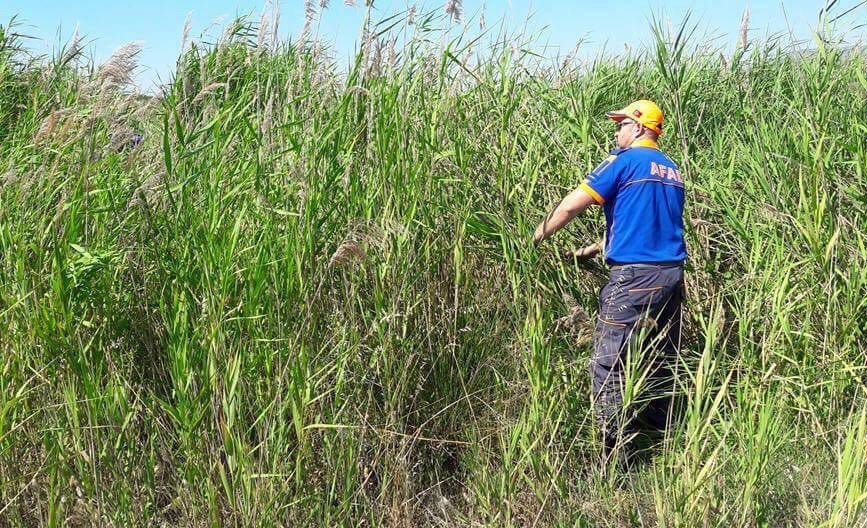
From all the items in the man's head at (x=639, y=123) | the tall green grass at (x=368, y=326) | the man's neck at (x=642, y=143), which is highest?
→ the man's head at (x=639, y=123)

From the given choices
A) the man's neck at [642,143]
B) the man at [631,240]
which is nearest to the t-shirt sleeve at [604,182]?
the man at [631,240]

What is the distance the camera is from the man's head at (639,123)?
3.68 metres

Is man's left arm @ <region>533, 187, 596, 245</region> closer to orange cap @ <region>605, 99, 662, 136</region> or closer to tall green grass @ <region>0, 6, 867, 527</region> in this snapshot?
tall green grass @ <region>0, 6, 867, 527</region>

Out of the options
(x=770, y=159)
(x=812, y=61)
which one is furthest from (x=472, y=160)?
(x=812, y=61)

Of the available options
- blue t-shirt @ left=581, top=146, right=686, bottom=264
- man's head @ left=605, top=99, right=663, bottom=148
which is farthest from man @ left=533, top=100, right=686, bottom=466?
man's head @ left=605, top=99, right=663, bottom=148

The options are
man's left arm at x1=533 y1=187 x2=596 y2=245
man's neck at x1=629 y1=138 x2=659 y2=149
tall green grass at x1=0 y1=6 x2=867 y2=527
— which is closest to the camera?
tall green grass at x1=0 y1=6 x2=867 y2=527

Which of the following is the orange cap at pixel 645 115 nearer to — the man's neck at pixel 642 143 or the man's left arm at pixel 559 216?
the man's neck at pixel 642 143

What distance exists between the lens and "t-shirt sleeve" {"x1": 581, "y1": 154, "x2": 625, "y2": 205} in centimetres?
346

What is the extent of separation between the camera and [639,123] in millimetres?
3676

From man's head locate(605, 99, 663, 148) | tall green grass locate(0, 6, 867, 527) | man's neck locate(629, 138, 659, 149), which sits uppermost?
man's head locate(605, 99, 663, 148)

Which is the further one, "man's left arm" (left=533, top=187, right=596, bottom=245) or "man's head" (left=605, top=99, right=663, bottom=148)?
"man's head" (left=605, top=99, right=663, bottom=148)

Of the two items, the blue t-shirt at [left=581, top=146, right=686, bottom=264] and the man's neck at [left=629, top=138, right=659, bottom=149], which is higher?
the man's neck at [left=629, top=138, right=659, bottom=149]

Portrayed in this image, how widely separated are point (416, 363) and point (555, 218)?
86 cm

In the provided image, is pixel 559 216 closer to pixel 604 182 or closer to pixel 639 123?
pixel 604 182
